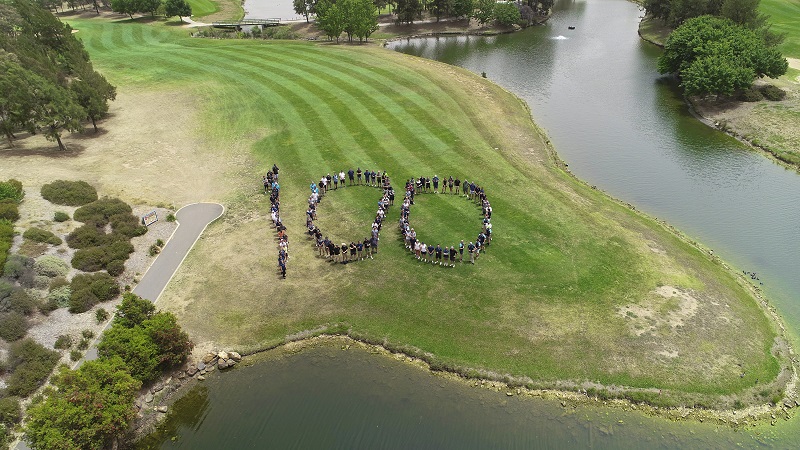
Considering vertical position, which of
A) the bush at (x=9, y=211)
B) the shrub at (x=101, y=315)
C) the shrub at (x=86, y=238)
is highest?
the bush at (x=9, y=211)

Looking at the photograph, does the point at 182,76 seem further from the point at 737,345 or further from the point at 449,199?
the point at 737,345

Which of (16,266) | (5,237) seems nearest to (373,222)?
(16,266)

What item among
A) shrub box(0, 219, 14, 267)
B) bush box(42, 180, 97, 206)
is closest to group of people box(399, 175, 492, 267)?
bush box(42, 180, 97, 206)

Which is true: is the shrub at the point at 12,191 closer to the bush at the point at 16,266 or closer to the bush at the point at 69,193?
the bush at the point at 69,193

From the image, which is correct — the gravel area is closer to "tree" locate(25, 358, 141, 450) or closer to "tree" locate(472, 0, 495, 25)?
"tree" locate(25, 358, 141, 450)

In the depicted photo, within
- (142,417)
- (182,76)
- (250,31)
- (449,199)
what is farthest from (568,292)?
(250,31)

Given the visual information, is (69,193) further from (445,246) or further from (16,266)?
(445,246)

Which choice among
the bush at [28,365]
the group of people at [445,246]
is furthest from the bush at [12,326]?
the group of people at [445,246]
